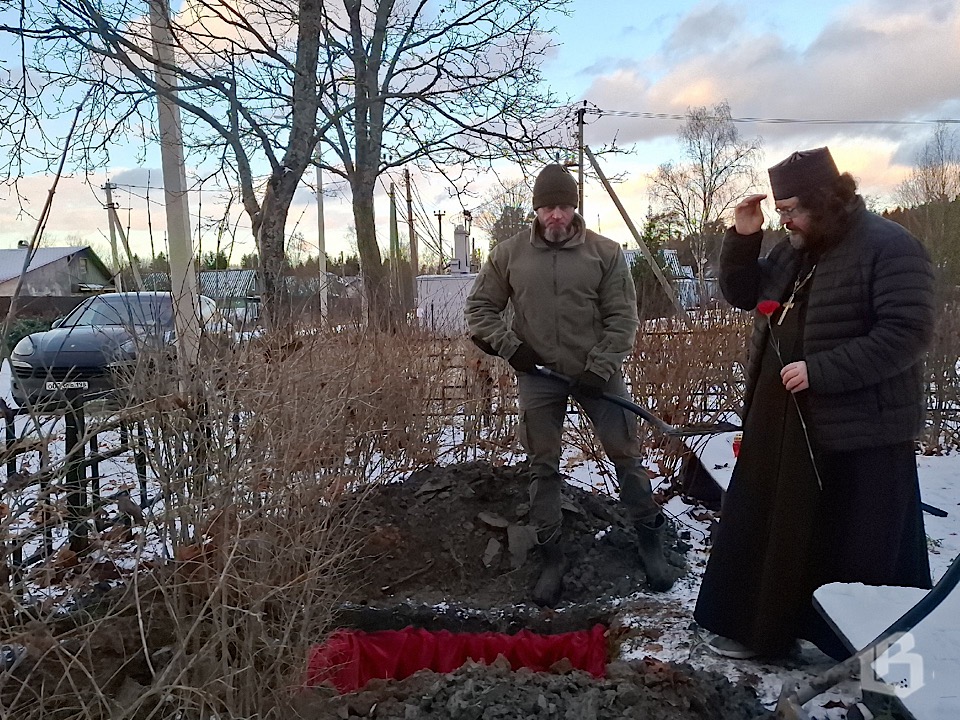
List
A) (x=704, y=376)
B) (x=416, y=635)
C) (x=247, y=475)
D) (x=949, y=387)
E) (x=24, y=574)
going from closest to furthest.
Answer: (x=24, y=574) < (x=247, y=475) < (x=416, y=635) < (x=704, y=376) < (x=949, y=387)

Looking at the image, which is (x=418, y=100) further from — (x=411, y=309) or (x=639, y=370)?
(x=639, y=370)

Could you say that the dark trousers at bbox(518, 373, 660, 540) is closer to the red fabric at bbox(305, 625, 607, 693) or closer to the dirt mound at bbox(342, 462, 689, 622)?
the dirt mound at bbox(342, 462, 689, 622)

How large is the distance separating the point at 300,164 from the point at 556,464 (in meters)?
4.75


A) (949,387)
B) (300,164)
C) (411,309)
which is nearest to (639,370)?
(411,309)

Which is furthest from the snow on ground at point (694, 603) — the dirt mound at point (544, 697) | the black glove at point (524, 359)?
the black glove at point (524, 359)

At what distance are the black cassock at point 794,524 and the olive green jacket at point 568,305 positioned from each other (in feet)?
3.13

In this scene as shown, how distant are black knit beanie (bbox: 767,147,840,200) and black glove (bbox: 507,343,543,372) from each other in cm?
143

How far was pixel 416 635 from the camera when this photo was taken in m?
3.20

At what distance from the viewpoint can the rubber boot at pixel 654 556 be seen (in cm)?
372

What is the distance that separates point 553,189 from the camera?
3527 mm

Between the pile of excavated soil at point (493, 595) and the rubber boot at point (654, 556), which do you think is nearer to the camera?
the pile of excavated soil at point (493, 595)

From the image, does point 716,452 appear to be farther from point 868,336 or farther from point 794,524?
point 868,336

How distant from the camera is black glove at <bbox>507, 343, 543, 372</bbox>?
3539mm

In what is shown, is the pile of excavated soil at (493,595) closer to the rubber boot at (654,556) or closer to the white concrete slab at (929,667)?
the rubber boot at (654,556)
